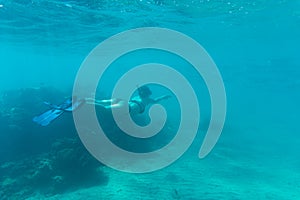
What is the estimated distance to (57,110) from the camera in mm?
7961

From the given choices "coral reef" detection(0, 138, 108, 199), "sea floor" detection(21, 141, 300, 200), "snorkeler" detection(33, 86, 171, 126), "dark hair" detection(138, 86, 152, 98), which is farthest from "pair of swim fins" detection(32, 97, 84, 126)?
"coral reef" detection(0, 138, 108, 199)

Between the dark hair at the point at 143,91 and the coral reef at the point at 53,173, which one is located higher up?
the dark hair at the point at 143,91

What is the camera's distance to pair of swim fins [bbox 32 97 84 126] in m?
7.59

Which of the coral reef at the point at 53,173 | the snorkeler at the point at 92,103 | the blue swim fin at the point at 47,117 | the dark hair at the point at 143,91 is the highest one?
the dark hair at the point at 143,91

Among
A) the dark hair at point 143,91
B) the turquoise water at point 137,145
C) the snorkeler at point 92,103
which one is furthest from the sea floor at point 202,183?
the dark hair at point 143,91

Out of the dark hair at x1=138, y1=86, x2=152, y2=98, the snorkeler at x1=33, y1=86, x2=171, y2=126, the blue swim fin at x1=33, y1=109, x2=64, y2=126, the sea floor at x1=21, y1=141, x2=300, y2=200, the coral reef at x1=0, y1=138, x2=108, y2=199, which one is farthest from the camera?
the coral reef at x1=0, y1=138, x2=108, y2=199

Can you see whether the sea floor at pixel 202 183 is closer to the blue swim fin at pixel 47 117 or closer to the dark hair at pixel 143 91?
the dark hair at pixel 143 91

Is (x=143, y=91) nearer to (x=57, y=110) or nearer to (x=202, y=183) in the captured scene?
(x=57, y=110)

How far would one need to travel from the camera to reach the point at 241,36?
3156cm

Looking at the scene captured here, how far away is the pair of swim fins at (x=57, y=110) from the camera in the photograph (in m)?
7.59

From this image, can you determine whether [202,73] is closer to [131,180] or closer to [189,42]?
[189,42]

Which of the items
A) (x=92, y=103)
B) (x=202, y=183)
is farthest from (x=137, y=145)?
(x=92, y=103)

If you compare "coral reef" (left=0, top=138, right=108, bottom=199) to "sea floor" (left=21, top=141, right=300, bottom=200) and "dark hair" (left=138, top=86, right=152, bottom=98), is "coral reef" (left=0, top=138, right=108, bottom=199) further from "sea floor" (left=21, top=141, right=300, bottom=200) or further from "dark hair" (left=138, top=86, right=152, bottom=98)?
"dark hair" (left=138, top=86, right=152, bottom=98)

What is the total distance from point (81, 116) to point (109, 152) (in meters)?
4.56
